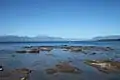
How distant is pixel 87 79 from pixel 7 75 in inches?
179

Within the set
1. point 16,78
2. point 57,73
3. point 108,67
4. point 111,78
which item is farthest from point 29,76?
point 108,67

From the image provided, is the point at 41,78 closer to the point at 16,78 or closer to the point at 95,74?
the point at 16,78

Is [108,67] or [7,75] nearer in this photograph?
[7,75]

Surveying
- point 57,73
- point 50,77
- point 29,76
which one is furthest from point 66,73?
point 29,76

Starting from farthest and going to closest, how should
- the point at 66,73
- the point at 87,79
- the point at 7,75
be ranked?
the point at 66,73 → the point at 7,75 → the point at 87,79

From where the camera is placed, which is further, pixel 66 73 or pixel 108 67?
pixel 108 67

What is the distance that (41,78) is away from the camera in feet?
37.3

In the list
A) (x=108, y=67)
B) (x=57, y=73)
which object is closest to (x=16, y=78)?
(x=57, y=73)

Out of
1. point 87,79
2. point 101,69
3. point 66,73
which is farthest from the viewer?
point 101,69

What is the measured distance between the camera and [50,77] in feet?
38.7

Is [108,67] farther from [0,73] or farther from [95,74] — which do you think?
[0,73]

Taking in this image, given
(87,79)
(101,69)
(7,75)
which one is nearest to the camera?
(87,79)

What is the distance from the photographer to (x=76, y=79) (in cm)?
1123

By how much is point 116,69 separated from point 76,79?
3702 millimetres
